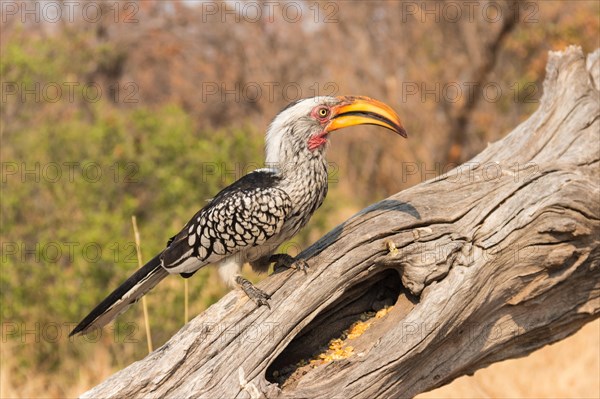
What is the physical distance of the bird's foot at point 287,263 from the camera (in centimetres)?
399

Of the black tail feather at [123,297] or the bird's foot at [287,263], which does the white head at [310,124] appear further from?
the black tail feather at [123,297]

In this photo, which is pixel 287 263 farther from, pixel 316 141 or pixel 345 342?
pixel 316 141

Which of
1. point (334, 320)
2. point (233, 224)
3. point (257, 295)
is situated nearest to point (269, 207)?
point (233, 224)

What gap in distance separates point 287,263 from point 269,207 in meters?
0.33

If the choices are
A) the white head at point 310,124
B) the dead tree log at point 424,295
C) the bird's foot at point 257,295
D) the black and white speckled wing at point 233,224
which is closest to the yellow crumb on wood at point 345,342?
the dead tree log at point 424,295

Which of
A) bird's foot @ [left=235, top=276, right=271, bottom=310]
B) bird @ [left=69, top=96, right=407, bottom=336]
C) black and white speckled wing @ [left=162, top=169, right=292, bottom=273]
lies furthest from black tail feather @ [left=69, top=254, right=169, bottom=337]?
bird's foot @ [left=235, top=276, right=271, bottom=310]

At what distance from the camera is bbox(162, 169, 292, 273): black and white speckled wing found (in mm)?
3943

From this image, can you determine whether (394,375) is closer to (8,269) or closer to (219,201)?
(219,201)

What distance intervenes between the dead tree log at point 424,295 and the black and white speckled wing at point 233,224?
0.84 ft

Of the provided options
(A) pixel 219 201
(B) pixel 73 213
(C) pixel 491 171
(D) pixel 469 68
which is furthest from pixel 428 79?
(A) pixel 219 201

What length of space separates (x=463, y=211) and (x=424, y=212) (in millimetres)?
221

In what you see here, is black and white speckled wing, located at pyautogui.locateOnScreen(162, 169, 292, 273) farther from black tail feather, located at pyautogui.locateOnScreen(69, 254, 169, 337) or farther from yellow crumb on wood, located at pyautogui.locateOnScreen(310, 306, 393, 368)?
yellow crumb on wood, located at pyautogui.locateOnScreen(310, 306, 393, 368)

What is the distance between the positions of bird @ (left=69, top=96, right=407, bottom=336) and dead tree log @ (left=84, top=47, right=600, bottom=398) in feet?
0.72

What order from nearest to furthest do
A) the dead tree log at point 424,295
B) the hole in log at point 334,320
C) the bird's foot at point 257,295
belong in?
the dead tree log at point 424,295 → the bird's foot at point 257,295 → the hole in log at point 334,320
